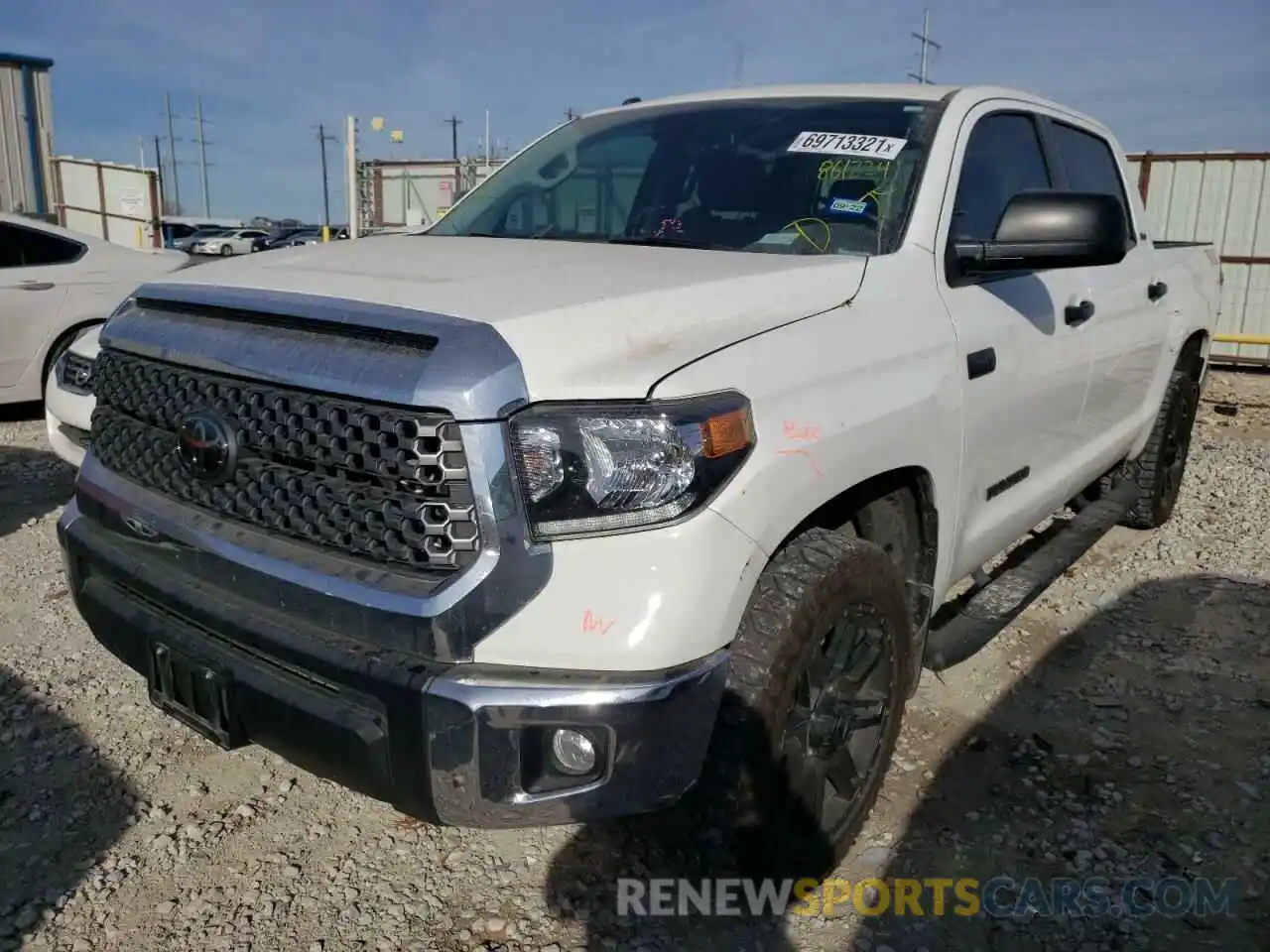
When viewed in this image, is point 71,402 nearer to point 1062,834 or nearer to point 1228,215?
point 1062,834

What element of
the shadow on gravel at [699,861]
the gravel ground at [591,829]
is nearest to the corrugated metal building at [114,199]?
the gravel ground at [591,829]

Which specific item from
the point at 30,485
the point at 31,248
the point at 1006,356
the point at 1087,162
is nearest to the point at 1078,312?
the point at 1006,356

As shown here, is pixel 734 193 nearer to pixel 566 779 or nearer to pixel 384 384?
pixel 384 384

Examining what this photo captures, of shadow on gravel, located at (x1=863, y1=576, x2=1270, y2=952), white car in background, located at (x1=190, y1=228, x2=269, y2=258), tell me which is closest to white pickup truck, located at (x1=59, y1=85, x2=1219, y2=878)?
shadow on gravel, located at (x1=863, y1=576, x2=1270, y2=952)

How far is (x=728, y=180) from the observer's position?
123 inches

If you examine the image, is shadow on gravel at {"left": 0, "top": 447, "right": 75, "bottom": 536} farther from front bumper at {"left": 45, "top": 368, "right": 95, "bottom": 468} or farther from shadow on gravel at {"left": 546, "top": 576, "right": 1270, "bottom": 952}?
shadow on gravel at {"left": 546, "top": 576, "right": 1270, "bottom": 952}

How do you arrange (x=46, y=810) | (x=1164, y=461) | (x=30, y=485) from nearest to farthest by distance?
(x=46, y=810) < (x=1164, y=461) < (x=30, y=485)

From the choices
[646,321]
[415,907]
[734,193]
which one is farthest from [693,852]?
[734,193]

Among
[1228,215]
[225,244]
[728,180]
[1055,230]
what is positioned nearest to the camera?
[1055,230]

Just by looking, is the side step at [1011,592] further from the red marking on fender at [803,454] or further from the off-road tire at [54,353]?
the off-road tire at [54,353]

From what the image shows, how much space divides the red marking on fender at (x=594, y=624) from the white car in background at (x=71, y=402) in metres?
3.41

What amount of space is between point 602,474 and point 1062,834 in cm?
178

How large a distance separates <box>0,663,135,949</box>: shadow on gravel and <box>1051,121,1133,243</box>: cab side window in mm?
3759

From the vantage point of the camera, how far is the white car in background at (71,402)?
4.46 metres
